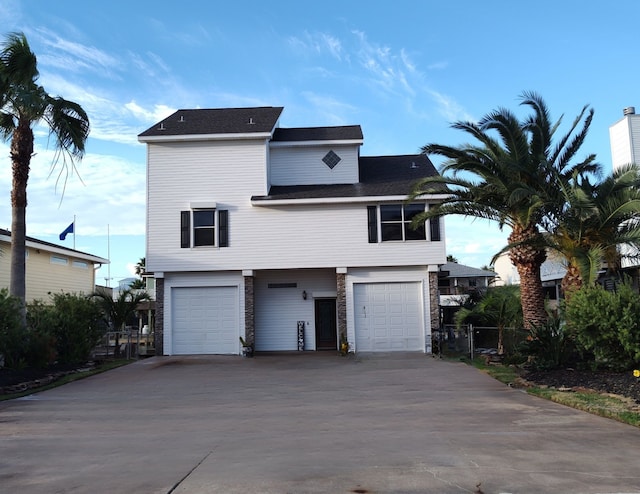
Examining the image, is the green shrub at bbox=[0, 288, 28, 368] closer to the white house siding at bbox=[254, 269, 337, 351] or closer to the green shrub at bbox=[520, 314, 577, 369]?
the white house siding at bbox=[254, 269, 337, 351]

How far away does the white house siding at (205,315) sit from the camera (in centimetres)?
2159

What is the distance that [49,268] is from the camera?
27109mm

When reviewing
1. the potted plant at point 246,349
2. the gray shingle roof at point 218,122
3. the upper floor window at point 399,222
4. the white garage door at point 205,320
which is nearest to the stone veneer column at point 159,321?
the white garage door at point 205,320

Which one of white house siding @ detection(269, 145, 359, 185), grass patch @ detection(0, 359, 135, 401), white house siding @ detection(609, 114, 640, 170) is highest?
white house siding @ detection(609, 114, 640, 170)

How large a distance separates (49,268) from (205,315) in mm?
9907

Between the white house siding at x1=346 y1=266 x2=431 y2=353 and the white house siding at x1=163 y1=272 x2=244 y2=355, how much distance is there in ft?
13.6

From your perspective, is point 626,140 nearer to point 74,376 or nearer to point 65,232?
point 74,376

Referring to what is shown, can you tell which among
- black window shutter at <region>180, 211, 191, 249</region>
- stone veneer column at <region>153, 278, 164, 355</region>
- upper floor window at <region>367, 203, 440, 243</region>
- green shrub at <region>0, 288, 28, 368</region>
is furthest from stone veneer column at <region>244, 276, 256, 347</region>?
green shrub at <region>0, 288, 28, 368</region>

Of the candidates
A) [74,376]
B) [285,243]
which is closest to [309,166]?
[285,243]

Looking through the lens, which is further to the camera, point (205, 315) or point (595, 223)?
point (205, 315)

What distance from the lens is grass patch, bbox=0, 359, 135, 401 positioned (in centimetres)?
1260

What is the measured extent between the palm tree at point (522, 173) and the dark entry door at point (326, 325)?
784 cm

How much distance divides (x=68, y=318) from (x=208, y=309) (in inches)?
216

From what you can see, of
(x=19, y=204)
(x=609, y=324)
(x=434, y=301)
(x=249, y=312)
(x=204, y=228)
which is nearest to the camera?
(x=609, y=324)
